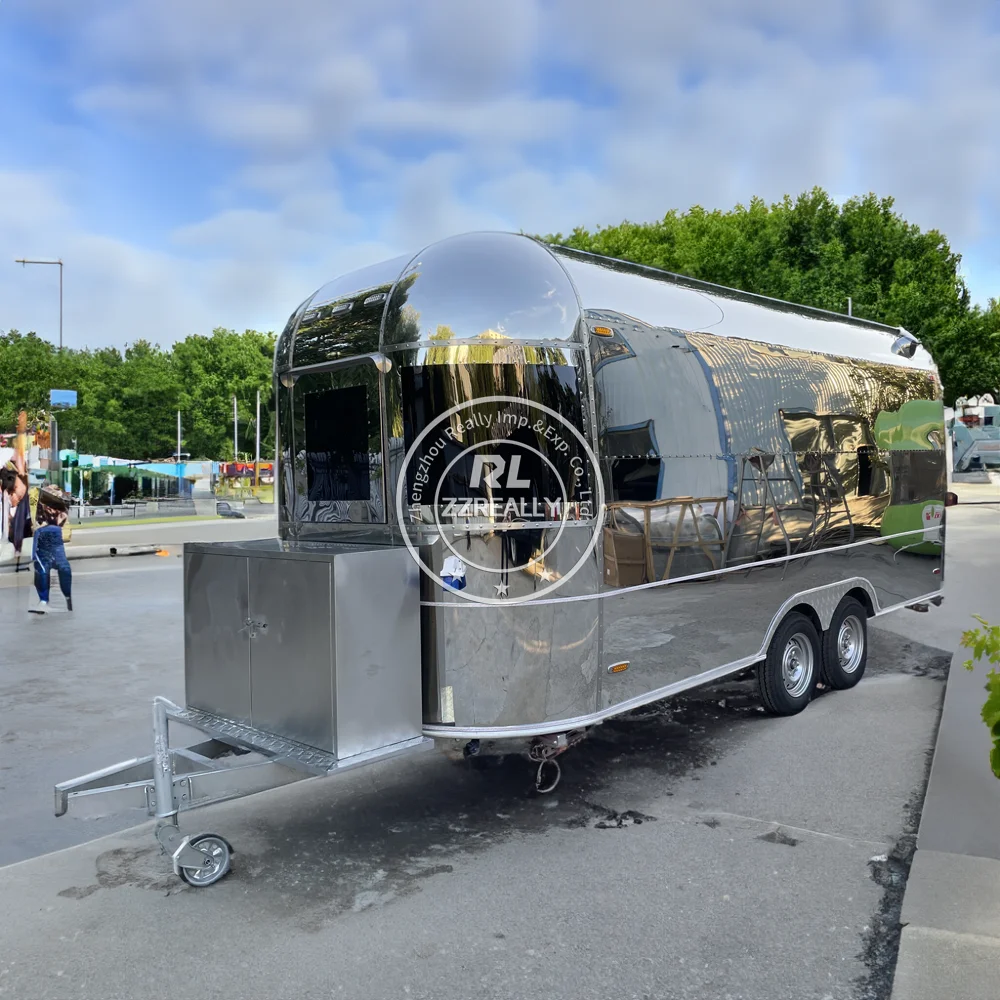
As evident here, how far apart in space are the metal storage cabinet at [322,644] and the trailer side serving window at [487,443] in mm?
409

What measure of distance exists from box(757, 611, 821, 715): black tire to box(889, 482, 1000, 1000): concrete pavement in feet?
3.29

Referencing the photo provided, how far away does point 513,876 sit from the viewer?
448cm

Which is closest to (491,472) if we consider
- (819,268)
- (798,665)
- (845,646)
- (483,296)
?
(483,296)

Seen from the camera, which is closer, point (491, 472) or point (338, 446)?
point (491, 472)

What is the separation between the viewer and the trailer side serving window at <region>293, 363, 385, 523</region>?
497 centimetres

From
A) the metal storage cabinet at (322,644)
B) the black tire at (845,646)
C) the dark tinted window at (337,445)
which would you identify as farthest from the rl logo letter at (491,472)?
the black tire at (845,646)

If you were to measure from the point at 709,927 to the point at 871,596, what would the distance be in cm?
476

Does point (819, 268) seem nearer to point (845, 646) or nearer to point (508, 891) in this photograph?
point (845, 646)

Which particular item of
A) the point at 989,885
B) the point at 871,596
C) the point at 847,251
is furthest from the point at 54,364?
the point at 989,885

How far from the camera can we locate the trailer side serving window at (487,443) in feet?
15.3

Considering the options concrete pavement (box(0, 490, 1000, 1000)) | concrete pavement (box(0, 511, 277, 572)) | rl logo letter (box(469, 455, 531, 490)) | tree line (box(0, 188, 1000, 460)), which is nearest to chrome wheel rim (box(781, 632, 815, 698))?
concrete pavement (box(0, 490, 1000, 1000))

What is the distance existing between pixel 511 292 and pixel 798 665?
165 inches

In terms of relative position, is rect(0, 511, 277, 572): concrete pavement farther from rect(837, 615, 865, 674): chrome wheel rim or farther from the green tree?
the green tree

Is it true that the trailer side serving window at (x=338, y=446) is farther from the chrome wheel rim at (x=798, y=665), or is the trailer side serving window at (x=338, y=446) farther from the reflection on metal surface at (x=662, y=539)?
the chrome wheel rim at (x=798, y=665)
